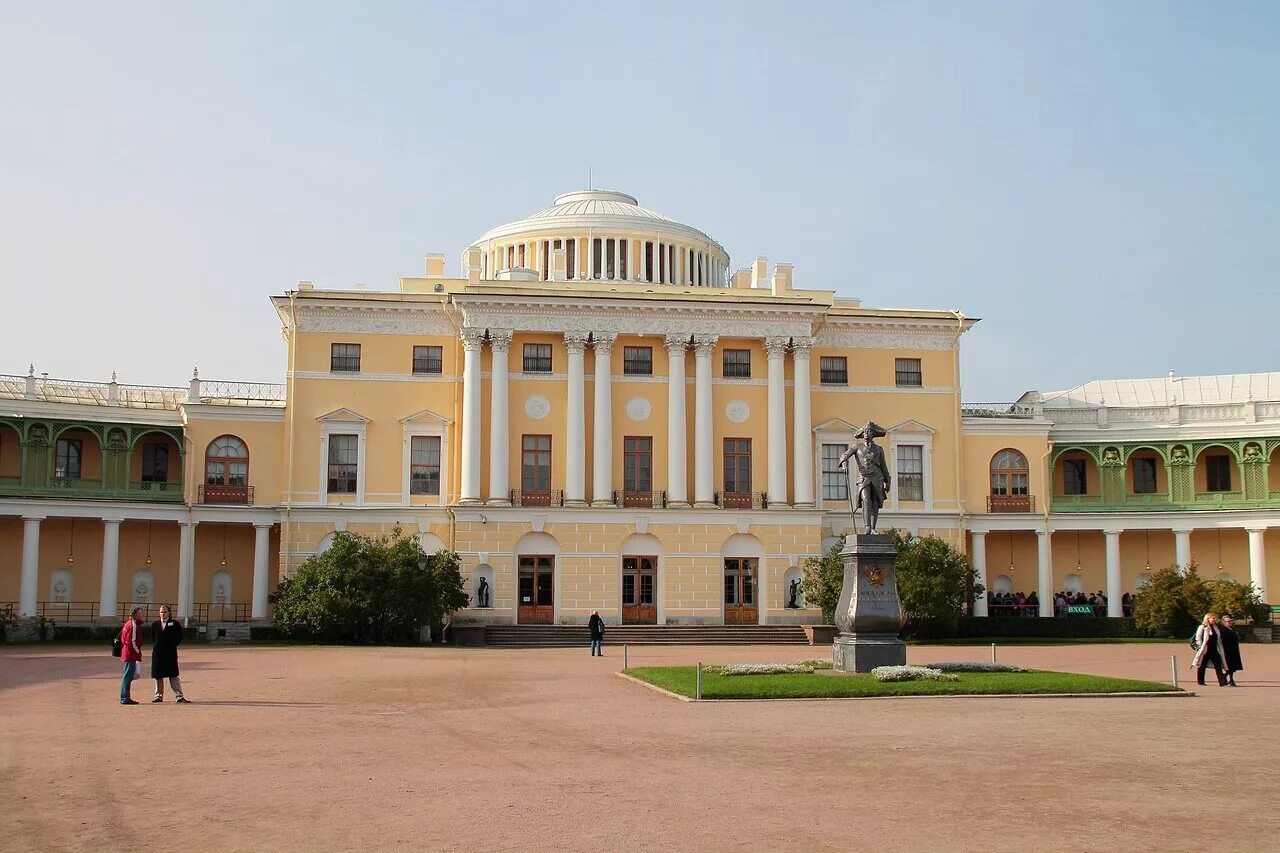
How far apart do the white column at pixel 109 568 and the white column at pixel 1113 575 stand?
41.1 metres

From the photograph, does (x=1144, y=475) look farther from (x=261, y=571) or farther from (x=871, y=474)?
(x=261, y=571)

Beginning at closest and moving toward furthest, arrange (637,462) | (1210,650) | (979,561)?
(1210,650)
(637,462)
(979,561)

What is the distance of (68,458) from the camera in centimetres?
5588

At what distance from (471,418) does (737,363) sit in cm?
1122

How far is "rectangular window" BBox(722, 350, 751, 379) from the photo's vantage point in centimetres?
5603

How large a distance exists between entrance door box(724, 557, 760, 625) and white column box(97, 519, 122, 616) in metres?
24.0

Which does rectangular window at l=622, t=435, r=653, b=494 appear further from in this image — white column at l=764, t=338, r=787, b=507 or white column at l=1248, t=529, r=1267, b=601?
white column at l=1248, t=529, r=1267, b=601

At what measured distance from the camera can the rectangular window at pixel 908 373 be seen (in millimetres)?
58438

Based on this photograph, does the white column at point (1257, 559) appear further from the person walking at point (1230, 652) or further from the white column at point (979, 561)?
the person walking at point (1230, 652)

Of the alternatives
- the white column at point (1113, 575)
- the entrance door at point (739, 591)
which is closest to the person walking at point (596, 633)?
the entrance door at point (739, 591)

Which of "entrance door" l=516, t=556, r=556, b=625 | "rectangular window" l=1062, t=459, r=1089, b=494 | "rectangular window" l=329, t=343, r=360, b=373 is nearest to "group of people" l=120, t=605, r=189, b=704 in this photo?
"entrance door" l=516, t=556, r=556, b=625

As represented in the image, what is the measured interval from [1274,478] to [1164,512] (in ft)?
19.7

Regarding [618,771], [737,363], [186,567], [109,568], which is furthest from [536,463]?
[618,771]

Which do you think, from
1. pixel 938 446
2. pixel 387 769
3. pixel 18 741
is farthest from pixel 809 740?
pixel 938 446
